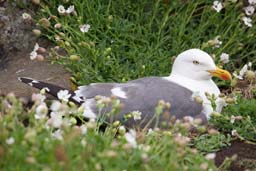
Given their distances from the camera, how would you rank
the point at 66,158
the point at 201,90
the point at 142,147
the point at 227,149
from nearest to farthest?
the point at 66,158 < the point at 142,147 < the point at 227,149 < the point at 201,90

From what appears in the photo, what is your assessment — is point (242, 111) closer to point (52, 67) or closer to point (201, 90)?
point (201, 90)

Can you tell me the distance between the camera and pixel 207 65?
464 cm

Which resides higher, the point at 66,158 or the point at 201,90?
the point at 66,158

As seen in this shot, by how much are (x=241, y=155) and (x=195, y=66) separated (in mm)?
744

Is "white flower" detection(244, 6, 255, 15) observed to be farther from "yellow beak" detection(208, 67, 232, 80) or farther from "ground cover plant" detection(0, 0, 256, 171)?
"yellow beak" detection(208, 67, 232, 80)

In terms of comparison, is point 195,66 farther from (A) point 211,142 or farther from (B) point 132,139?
(B) point 132,139

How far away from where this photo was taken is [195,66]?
4.66 metres

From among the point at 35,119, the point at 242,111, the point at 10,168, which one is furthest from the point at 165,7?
the point at 10,168

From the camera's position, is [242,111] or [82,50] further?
[82,50]

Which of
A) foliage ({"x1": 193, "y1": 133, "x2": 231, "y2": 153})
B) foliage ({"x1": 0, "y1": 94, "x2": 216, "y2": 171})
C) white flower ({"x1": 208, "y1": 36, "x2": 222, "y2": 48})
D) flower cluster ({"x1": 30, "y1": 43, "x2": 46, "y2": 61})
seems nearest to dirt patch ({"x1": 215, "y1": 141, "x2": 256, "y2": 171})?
foliage ({"x1": 193, "y1": 133, "x2": 231, "y2": 153})

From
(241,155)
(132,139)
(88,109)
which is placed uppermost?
(132,139)

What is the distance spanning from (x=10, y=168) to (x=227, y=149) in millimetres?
1749

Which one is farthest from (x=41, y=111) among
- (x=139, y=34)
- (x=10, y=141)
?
(x=139, y=34)

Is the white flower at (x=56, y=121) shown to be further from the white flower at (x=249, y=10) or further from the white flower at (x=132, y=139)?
the white flower at (x=249, y=10)
